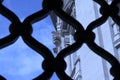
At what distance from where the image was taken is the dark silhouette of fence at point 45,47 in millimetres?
1820

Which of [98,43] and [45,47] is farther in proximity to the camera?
[98,43]

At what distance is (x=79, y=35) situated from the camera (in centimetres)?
195

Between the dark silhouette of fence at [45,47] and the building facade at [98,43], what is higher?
the building facade at [98,43]

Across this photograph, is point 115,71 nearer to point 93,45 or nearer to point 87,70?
point 93,45

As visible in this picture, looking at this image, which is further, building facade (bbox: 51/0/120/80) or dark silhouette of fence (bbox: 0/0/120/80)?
building facade (bbox: 51/0/120/80)

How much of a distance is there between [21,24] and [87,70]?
27.8 ft

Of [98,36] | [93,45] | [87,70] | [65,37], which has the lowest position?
[93,45]

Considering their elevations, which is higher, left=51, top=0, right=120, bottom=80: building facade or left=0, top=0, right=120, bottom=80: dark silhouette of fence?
left=51, top=0, right=120, bottom=80: building facade

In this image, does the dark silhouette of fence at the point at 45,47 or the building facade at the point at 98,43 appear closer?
the dark silhouette of fence at the point at 45,47

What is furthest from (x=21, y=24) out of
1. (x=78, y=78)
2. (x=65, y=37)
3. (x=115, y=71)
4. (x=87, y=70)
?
(x=65, y=37)

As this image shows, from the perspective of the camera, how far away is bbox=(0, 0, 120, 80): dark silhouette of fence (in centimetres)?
182

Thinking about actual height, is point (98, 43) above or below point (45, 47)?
above

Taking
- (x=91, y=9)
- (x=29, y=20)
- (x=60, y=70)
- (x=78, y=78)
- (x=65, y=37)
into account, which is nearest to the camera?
(x=60, y=70)

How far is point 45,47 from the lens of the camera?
1.88 m
